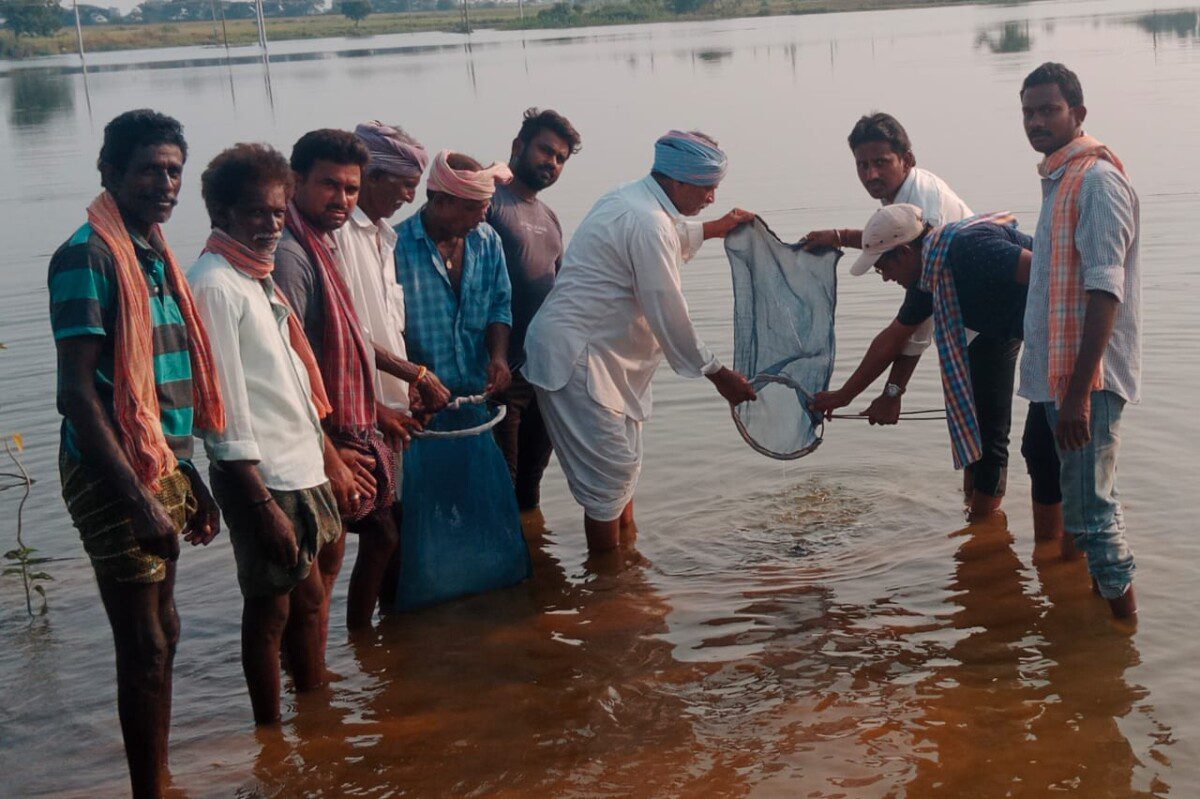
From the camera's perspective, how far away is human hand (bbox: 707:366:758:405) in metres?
5.30

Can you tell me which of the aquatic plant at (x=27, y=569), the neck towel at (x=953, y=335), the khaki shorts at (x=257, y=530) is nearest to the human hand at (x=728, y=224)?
the neck towel at (x=953, y=335)

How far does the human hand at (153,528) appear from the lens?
3289 millimetres

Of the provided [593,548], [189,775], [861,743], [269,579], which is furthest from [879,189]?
[189,775]

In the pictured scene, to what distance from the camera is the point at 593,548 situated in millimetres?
5754

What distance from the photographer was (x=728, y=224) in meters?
5.52

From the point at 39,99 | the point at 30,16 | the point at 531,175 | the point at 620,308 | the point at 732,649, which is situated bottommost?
the point at 732,649

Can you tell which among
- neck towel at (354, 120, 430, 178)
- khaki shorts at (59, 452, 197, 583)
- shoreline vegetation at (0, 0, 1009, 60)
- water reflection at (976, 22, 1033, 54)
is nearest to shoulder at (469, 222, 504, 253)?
neck towel at (354, 120, 430, 178)

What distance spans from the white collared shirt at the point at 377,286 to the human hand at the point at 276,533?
0.92 metres

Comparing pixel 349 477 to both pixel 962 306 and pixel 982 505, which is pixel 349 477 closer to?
pixel 962 306

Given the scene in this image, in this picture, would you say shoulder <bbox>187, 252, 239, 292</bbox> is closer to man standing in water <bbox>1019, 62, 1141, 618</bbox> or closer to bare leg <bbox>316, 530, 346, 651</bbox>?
bare leg <bbox>316, 530, 346, 651</bbox>

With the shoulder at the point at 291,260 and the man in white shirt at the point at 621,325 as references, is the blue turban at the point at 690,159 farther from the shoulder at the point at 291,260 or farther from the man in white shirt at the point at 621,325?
the shoulder at the point at 291,260

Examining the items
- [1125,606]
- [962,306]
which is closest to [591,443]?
[962,306]

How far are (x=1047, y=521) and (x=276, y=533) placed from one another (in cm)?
326

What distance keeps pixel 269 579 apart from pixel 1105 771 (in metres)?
2.47
